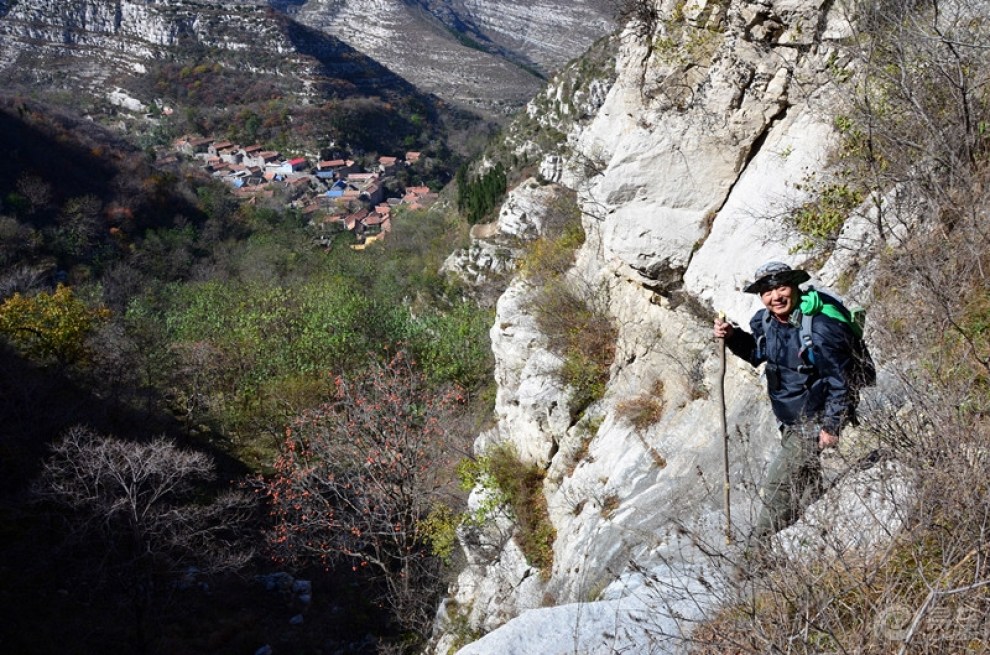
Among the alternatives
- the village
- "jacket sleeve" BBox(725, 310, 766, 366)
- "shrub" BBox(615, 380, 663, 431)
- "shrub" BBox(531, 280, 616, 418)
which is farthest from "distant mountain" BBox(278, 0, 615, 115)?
"jacket sleeve" BBox(725, 310, 766, 366)

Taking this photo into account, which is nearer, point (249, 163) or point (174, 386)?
point (174, 386)

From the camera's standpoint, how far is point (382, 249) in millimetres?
37062

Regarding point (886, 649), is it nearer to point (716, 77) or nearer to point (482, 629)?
point (716, 77)

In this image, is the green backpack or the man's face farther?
the man's face

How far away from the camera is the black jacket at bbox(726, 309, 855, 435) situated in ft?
9.37

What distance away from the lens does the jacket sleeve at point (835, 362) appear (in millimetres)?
2848

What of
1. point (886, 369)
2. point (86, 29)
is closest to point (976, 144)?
point (886, 369)

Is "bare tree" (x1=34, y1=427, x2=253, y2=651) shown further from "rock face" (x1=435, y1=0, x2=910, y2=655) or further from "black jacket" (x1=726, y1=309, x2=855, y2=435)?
"black jacket" (x1=726, y1=309, x2=855, y2=435)

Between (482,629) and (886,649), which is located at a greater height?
(886,649)

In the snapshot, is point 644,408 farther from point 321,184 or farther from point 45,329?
point 321,184

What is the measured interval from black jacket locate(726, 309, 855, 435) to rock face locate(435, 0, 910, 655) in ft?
3.47

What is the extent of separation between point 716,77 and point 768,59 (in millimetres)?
509

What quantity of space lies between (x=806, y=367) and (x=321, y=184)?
65.1 metres

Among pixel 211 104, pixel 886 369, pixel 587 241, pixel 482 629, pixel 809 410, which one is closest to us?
pixel 809 410
